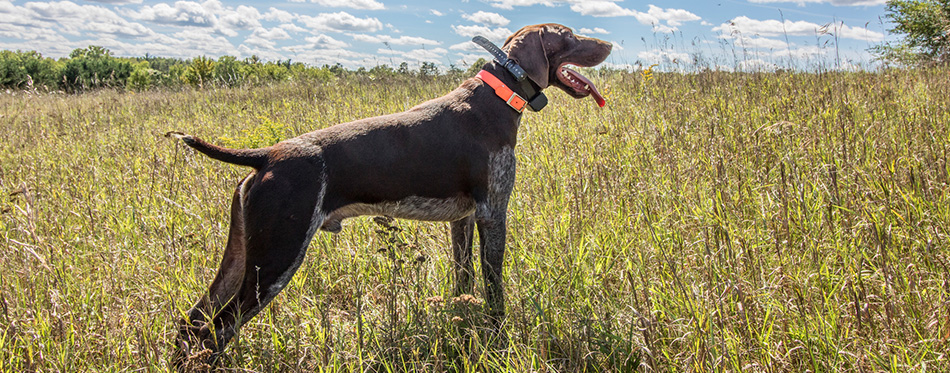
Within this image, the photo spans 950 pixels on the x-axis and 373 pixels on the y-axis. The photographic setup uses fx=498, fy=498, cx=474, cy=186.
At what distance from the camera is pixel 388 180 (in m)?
2.64

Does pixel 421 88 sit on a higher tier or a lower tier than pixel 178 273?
higher

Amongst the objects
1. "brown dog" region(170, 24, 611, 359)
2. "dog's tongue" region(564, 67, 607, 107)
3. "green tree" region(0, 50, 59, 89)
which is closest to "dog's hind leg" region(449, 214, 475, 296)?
"brown dog" region(170, 24, 611, 359)

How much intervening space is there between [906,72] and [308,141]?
9.26m

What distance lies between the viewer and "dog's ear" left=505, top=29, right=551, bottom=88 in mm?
3160

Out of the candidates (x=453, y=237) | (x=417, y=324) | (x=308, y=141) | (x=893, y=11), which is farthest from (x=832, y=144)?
(x=893, y=11)

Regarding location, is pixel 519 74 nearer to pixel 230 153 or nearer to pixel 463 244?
pixel 463 244

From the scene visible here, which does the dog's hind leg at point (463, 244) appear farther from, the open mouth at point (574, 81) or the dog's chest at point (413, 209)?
the open mouth at point (574, 81)

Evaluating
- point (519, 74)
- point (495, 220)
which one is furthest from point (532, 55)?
point (495, 220)

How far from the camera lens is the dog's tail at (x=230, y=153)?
2.33 m

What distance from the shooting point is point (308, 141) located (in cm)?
251

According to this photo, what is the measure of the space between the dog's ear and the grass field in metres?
0.89

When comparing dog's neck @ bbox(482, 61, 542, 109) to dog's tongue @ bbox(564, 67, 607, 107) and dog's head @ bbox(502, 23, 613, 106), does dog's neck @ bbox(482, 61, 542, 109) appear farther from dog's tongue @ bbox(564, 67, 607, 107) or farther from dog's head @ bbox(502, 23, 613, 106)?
dog's tongue @ bbox(564, 67, 607, 107)

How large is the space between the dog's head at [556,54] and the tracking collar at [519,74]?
47 mm

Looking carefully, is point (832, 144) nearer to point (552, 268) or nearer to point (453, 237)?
point (552, 268)
